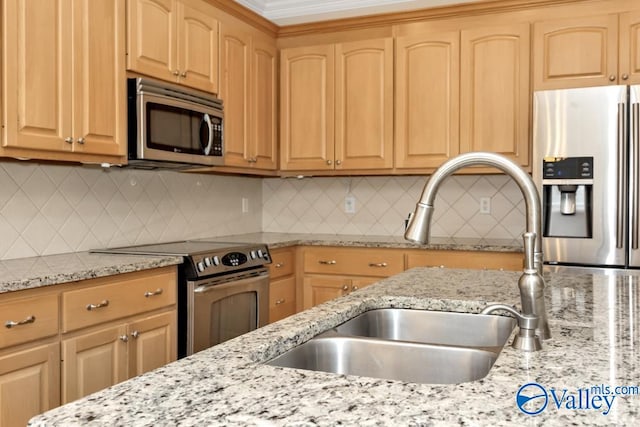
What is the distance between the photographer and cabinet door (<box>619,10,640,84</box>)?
3344 millimetres

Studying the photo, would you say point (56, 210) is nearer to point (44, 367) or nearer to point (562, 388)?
point (44, 367)

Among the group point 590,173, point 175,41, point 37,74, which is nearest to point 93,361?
point 37,74

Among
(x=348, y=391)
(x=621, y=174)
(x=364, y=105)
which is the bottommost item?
(x=348, y=391)

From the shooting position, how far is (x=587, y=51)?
3443mm

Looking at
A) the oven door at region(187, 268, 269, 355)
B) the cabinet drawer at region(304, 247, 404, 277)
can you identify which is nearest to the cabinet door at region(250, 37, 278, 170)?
the cabinet drawer at region(304, 247, 404, 277)

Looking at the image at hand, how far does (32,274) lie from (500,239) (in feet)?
9.57

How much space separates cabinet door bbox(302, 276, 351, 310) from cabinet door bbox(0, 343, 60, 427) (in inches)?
76.2

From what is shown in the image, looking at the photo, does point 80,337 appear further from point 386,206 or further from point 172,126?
point 386,206

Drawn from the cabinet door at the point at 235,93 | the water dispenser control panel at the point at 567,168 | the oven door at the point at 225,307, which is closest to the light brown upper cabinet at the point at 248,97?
the cabinet door at the point at 235,93

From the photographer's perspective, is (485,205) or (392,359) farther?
(485,205)

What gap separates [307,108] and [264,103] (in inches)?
12.5

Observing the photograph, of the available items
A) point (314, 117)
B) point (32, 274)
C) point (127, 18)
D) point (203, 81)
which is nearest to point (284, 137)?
point (314, 117)
